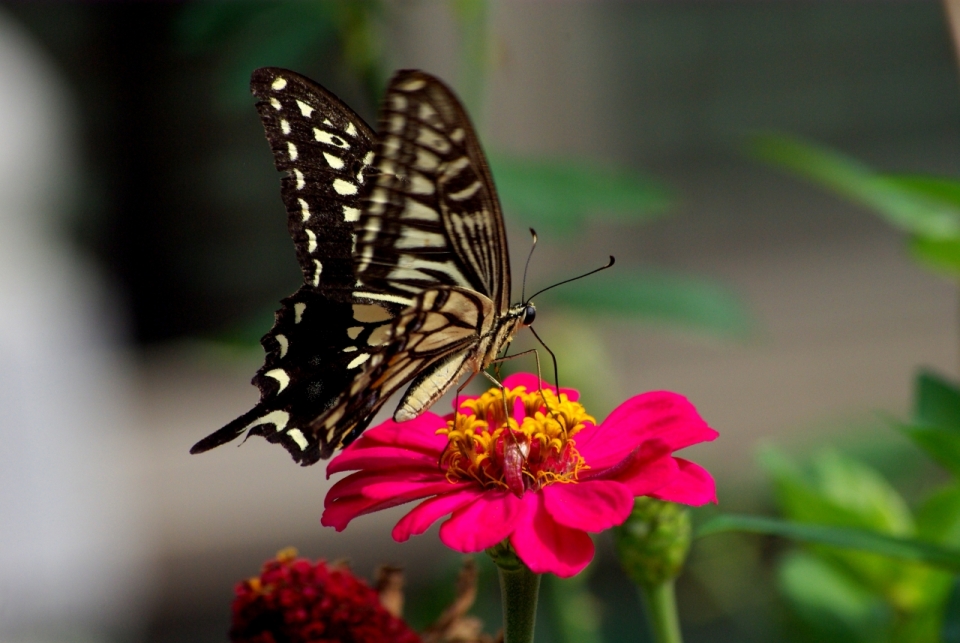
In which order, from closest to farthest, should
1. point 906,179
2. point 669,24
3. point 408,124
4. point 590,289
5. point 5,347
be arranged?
point 408,124, point 906,179, point 590,289, point 5,347, point 669,24

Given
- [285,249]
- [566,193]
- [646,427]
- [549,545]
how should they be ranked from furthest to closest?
[285,249] → [566,193] → [646,427] → [549,545]

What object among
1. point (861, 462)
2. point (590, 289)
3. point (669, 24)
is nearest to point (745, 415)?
point (669, 24)

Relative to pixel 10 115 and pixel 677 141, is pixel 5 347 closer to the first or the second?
pixel 10 115

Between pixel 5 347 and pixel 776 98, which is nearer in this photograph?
pixel 5 347

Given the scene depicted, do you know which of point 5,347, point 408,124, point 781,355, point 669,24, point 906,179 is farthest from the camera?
point 781,355

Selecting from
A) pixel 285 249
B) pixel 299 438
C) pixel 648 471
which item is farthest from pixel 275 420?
pixel 285 249

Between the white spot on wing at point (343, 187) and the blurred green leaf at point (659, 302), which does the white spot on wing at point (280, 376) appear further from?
the blurred green leaf at point (659, 302)

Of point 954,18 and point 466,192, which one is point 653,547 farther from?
point 954,18

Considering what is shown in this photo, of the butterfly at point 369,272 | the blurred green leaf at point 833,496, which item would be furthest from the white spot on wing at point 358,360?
the blurred green leaf at point 833,496
